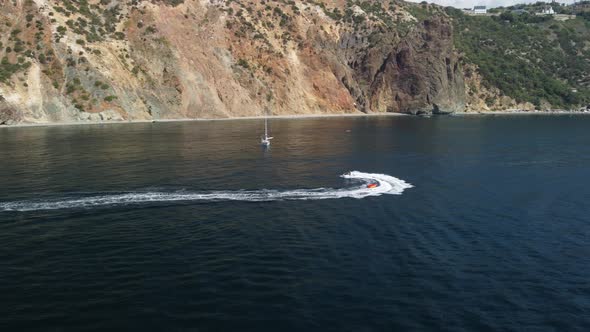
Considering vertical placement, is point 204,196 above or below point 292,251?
above

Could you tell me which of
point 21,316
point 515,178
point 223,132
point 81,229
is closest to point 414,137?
point 223,132

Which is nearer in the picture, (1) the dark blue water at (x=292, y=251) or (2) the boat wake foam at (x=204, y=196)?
(1) the dark blue water at (x=292, y=251)

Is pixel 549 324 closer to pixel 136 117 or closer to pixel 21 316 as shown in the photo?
pixel 21 316

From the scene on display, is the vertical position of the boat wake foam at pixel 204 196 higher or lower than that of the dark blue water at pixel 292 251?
higher

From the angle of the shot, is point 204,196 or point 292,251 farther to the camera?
point 204,196
